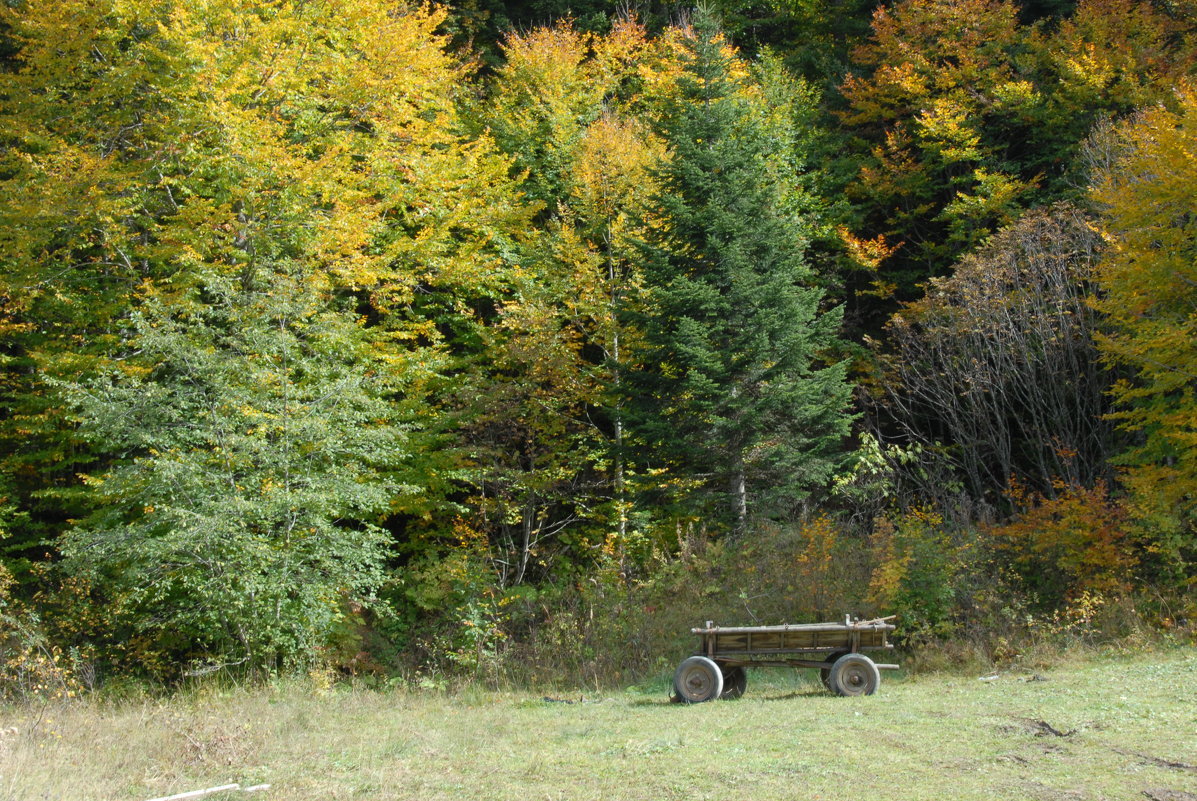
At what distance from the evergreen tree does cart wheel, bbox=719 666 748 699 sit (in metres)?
6.01

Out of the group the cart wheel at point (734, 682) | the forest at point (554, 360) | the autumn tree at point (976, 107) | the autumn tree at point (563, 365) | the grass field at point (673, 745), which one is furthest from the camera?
the autumn tree at point (976, 107)

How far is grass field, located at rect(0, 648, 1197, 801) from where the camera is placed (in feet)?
20.9

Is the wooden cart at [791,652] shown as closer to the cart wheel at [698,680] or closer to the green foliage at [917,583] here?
the cart wheel at [698,680]

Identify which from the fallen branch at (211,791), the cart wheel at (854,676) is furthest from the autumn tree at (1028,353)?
the fallen branch at (211,791)

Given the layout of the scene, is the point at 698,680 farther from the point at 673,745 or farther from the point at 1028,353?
the point at 1028,353

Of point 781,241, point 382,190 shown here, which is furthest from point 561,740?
point 382,190

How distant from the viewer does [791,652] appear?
33.9 ft

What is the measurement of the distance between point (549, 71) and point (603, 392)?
42.0 feet

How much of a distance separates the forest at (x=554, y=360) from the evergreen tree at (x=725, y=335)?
0.30ft

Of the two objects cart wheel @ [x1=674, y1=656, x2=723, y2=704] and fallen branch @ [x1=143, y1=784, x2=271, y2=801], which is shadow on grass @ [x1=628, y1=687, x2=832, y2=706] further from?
fallen branch @ [x1=143, y1=784, x2=271, y2=801]

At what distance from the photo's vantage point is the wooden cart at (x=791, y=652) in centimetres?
1016

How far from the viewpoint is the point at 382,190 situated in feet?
66.3

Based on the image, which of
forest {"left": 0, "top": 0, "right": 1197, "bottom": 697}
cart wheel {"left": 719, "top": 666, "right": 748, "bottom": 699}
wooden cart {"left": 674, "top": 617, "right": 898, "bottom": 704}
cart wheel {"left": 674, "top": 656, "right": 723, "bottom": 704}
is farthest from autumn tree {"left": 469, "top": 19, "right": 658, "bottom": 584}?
cart wheel {"left": 674, "top": 656, "right": 723, "bottom": 704}

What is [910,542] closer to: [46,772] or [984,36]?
[46,772]
